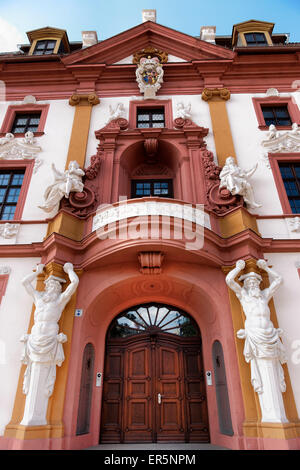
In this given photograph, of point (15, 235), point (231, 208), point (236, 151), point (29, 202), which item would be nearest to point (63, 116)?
point (29, 202)

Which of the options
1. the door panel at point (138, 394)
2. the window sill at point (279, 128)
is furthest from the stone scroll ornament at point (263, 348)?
the window sill at point (279, 128)

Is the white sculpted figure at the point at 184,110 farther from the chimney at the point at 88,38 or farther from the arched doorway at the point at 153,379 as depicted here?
the arched doorway at the point at 153,379

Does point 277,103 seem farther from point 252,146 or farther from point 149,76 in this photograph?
point 149,76

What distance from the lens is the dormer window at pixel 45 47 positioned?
13.6m

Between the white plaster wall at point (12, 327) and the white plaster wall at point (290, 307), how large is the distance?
6.04 meters

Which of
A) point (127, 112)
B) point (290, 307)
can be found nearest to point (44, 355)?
point (290, 307)

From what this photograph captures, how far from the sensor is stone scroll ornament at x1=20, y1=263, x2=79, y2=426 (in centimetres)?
598

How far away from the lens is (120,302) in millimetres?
8242

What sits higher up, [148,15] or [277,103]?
[148,15]

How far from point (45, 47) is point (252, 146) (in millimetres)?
10513

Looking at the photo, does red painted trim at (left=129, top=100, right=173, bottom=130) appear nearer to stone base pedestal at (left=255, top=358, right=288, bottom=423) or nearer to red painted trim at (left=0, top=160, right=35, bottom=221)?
red painted trim at (left=0, top=160, right=35, bottom=221)

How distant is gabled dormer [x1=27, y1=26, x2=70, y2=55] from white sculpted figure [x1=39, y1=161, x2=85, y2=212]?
833 cm

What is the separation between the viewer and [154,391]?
7.44 metres
